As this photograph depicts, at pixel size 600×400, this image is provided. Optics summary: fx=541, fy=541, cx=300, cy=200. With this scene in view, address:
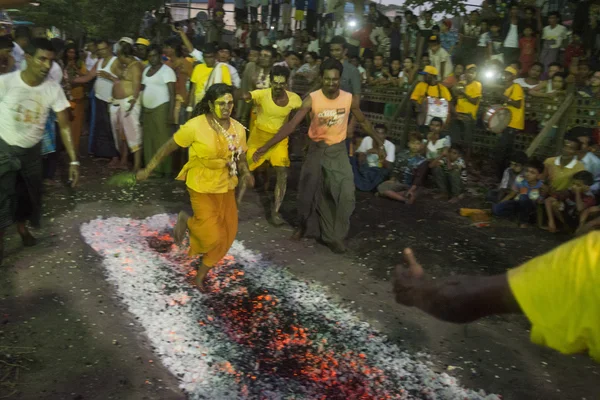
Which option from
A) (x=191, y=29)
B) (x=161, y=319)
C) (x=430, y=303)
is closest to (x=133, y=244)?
(x=161, y=319)

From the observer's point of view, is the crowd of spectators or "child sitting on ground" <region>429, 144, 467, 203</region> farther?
"child sitting on ground" <region>429, 144, 467, 203</region>

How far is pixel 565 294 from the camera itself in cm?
143

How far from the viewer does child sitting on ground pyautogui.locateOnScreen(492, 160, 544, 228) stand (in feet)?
24.3

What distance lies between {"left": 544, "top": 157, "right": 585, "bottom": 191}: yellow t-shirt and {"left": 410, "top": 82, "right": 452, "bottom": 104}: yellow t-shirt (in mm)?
2734

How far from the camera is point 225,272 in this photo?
545 centimetres

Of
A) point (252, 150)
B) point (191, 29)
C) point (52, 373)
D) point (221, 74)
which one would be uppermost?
point (191, 29)

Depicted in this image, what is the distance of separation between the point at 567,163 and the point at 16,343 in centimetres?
680

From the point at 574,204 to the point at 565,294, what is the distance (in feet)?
20.9

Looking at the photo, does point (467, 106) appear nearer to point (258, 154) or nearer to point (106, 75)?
point (258, 154)

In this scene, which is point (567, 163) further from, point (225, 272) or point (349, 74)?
point (225, 272)

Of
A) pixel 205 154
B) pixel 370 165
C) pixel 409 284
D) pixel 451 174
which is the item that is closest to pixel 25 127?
pixel 205 154

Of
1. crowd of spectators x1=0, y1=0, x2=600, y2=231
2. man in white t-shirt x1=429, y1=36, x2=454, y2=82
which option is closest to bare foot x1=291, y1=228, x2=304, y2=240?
crowd of spectators x1=0, y1=0, x2=600, y2=231

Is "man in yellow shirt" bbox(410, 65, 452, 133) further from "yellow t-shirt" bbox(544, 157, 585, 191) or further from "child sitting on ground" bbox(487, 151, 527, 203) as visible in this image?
"yellow t-shirt" bbox(544, 157, 585, 191)

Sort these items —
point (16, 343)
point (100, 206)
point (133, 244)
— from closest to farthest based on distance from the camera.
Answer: point (16, 343) < point (133, 244) < point (100, 206)
